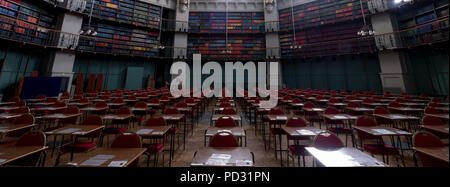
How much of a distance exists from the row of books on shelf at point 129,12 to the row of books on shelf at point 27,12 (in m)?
1.77

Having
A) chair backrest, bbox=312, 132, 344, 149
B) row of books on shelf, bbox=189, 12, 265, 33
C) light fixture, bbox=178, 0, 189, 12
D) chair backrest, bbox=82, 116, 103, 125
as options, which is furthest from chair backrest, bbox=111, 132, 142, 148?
light fixture, bbox=178, 0, 189, 12

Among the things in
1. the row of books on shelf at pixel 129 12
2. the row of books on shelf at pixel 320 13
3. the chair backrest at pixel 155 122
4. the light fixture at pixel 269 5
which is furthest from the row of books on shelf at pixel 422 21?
the row of books on shelf at pixel 129 12

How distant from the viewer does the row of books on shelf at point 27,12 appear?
6320mm

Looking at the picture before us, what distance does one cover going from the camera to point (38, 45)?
6914 mm

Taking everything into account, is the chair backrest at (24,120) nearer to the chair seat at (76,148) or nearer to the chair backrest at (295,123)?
the chair seat at (76,148)

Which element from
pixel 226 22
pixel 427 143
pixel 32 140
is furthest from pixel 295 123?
pixel 226 22

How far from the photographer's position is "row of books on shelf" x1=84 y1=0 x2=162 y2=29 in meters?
9.67

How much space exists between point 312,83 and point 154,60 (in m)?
12.8

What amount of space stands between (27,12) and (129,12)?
15.3 ft

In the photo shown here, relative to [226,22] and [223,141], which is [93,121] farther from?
[226,22]

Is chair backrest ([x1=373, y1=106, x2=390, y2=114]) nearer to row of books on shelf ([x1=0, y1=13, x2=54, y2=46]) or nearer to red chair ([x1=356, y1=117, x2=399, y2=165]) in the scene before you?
red chair ([x1=356, y1=117, x2=399, y2=165])

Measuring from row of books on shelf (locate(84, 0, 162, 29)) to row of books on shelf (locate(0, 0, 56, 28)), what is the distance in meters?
1.77
